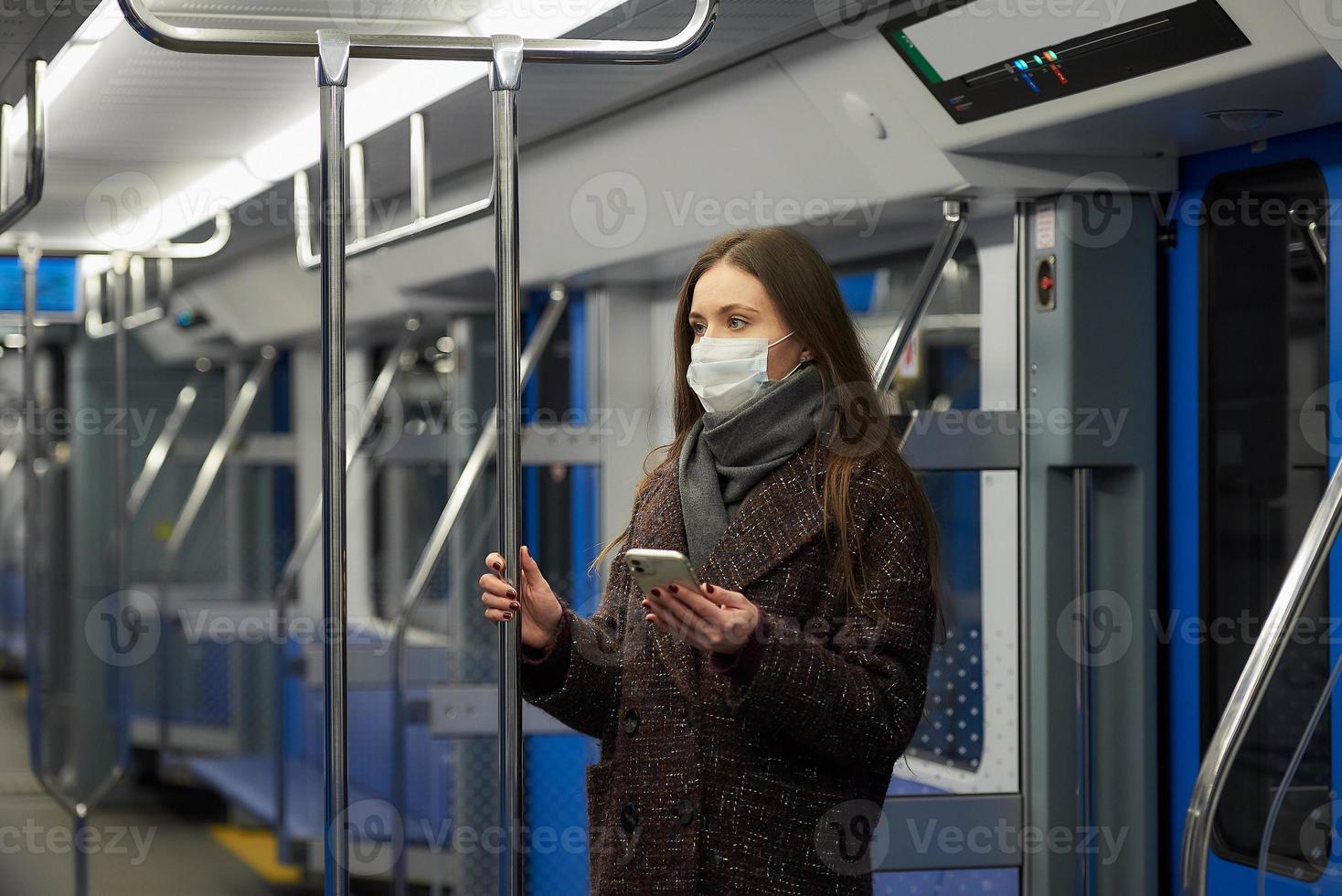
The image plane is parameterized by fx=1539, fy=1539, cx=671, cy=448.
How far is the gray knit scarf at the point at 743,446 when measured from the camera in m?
1.98

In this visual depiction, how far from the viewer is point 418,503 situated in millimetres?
6762

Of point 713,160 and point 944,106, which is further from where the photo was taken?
point 713,160

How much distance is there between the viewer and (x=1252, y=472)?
9.41ft

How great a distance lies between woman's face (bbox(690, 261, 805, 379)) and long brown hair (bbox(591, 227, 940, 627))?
1 centimetres

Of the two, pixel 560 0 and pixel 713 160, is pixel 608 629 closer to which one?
pixel 560 0

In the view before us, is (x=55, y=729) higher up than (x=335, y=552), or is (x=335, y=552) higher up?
(x=335, y=552)

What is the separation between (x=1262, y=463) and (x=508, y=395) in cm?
175

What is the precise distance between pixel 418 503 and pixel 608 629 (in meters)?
4.72

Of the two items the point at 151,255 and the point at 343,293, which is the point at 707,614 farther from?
the point at 151,255

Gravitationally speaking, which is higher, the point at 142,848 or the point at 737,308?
the point at 737,308

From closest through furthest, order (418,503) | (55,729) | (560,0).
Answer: (560,0) → (418,503) → (55,729)

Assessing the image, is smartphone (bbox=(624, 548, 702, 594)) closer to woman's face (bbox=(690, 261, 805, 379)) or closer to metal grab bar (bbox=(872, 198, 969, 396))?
woman's face (bbox=(690, 261, 805, 379))

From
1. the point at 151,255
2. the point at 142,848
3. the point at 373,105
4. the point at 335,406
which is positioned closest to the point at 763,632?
the point at 335,406

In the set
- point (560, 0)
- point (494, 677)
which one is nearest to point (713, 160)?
point (560, 0)
